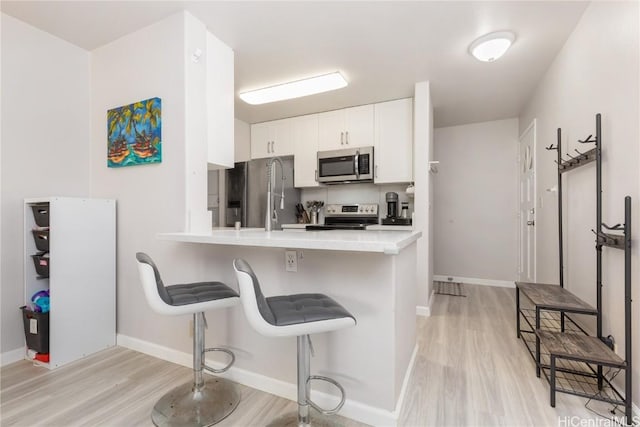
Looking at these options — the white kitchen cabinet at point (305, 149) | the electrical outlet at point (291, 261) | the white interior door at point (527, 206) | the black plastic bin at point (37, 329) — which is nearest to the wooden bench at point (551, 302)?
the white interior door at point (527, 206)

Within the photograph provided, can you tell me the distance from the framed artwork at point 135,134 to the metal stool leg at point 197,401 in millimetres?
1327

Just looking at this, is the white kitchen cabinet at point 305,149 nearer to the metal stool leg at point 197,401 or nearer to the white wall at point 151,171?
the white wall at point 151,171

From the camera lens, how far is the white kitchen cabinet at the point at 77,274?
2129 mm

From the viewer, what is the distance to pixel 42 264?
2205 millimetres

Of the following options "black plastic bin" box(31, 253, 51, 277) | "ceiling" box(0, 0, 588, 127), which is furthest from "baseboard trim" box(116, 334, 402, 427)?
"ceiling" box(0, 0, 588, 127)

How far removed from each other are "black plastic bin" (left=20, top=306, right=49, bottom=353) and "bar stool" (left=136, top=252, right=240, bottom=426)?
1.10 m

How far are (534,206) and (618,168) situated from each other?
1.97 metres

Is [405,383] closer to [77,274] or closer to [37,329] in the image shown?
[77,274]

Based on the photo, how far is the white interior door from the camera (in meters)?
3.57

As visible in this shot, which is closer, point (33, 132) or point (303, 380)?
point (303, 380)

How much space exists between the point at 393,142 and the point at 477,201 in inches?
75.5

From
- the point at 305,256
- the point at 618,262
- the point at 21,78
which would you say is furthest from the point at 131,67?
the point at 618,262

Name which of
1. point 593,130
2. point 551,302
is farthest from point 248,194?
point 593,130

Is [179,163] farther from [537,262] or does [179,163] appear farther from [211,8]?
[537,262]
